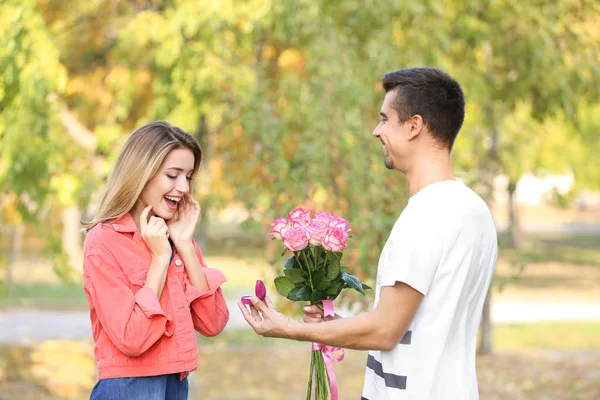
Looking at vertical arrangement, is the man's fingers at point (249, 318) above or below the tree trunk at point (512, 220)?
below

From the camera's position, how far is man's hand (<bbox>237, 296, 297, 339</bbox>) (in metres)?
2.85

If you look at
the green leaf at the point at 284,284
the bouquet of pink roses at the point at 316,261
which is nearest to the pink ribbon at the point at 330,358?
the bouquet of pink roses at the point at 316,261

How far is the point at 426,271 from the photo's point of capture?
103 inches

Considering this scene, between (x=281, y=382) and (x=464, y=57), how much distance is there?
4137mm

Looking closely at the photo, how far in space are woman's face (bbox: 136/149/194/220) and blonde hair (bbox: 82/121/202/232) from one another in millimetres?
24

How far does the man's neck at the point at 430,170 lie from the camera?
279 centimetres

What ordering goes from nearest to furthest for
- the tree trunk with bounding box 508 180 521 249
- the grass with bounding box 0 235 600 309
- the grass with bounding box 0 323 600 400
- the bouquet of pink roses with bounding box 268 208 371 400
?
1. the bouquet of pink roses with bounding box 268 208 371 400
2. the tree trunk with bounding box 508 180 521 249
3. the grass with bounding box 0 323 600 400
4. the grass with bounding box 0 235 600 309

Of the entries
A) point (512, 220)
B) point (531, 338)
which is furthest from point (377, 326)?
point (531, 338)

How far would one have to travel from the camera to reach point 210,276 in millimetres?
3252

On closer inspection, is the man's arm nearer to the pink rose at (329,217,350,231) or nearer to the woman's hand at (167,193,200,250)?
the pink rose at (329,217,350,231)

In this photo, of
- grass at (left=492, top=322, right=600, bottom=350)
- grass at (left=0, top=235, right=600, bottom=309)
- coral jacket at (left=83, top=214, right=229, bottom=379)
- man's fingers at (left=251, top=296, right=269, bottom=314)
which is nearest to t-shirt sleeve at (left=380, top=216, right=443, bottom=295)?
man's fingers at (left=251, top=296, right=269, bottom=314)

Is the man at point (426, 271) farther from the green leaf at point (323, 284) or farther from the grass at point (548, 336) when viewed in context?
the grass at point (548, 336)

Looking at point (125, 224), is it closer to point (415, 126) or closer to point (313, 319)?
point (313, 319)

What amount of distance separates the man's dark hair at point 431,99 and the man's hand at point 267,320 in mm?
740
